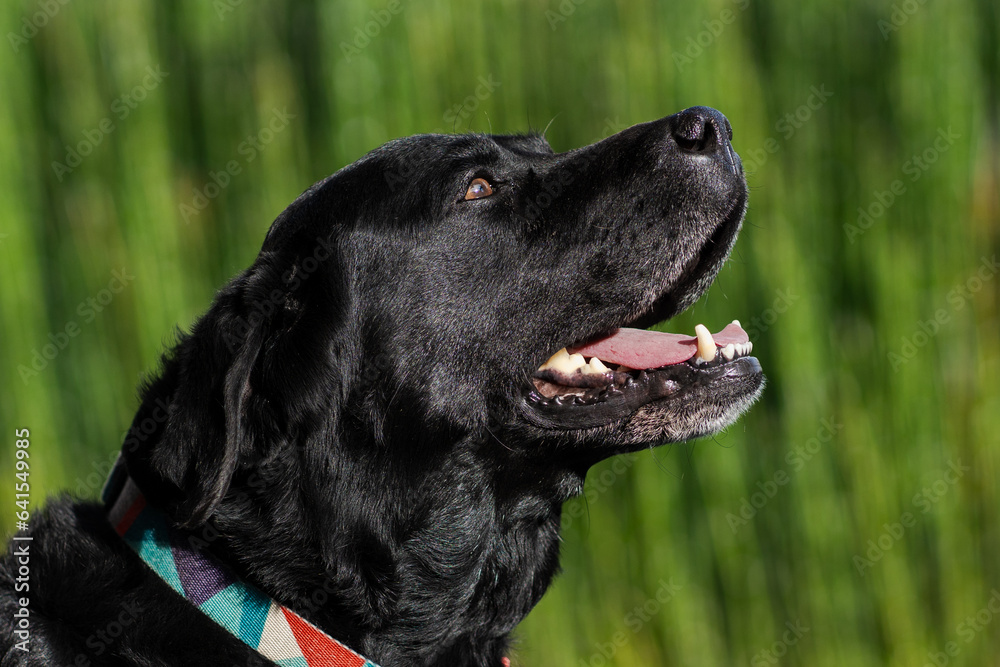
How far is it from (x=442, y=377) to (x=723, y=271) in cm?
166

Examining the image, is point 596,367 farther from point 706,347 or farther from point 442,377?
point 442,377

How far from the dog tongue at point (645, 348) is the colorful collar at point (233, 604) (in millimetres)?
906

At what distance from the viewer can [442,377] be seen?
2.18 metres

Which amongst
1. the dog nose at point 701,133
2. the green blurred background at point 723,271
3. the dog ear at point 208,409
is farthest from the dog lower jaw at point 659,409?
the green blurred background at point 723,271

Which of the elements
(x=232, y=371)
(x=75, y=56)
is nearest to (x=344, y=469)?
(x=232, y=371)

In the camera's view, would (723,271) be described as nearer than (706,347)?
No

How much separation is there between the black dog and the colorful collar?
0.17 feet

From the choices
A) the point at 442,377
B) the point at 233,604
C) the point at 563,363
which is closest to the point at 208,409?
the point at 233,604

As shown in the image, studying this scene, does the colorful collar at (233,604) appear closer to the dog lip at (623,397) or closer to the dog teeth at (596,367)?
the dog lip at (623,397)

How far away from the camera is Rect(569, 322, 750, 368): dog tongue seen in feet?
7.27

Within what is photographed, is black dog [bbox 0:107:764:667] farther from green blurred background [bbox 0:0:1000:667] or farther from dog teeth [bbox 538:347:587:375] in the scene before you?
green blurred background [bbox 0:0:1000:667]

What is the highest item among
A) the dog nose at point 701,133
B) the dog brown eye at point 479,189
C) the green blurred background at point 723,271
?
the dog nose at point 701,133

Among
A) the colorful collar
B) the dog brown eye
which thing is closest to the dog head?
the dog brown eye

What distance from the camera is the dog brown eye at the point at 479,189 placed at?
2244mm
